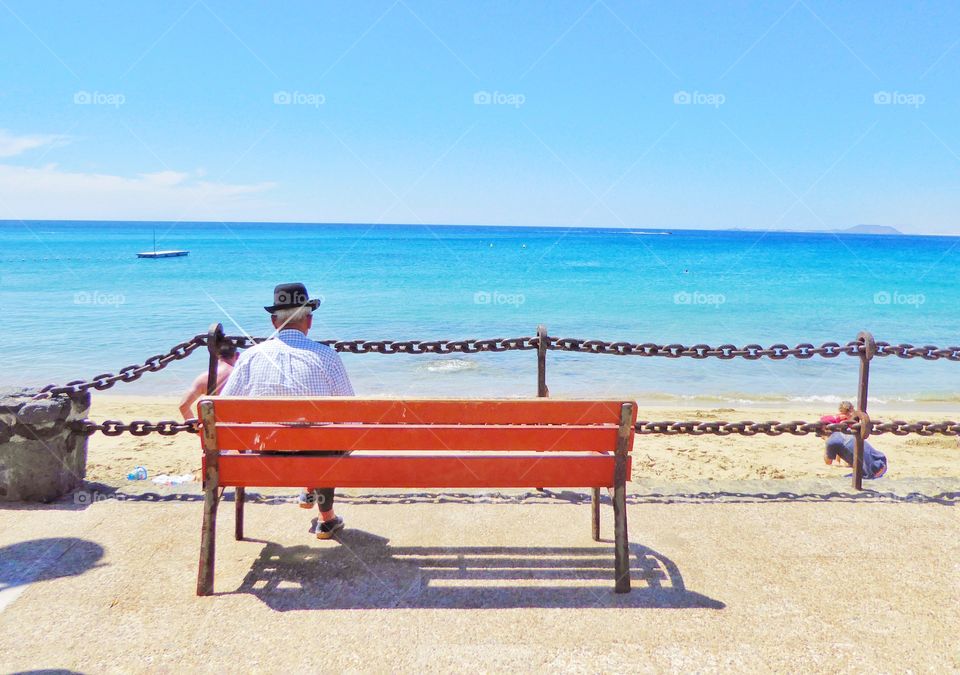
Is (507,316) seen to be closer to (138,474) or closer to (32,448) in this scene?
(138,474)

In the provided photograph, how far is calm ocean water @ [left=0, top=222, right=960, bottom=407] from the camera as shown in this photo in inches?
544

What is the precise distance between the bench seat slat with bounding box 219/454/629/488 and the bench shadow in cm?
51

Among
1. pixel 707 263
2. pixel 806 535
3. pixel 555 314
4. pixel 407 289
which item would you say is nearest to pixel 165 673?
pixel 806 535

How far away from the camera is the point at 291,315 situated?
3.86 m

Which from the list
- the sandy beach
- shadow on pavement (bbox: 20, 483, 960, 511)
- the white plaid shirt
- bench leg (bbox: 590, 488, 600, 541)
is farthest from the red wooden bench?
the sandy beach

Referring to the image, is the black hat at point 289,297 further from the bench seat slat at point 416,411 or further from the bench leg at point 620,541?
the bench leg at point 620,541

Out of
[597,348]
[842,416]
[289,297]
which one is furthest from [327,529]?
[842,416]

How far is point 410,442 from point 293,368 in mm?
856

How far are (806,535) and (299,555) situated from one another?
2.85 meters

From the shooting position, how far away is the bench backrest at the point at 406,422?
3.21 metres

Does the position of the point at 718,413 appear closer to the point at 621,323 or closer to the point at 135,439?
the point at 135,439

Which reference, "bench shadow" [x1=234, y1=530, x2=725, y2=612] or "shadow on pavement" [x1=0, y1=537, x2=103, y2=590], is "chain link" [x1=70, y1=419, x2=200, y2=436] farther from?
"bench shadow" [x1=234, y1=530, x2=725, y2=612]

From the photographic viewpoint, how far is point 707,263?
65125mm
